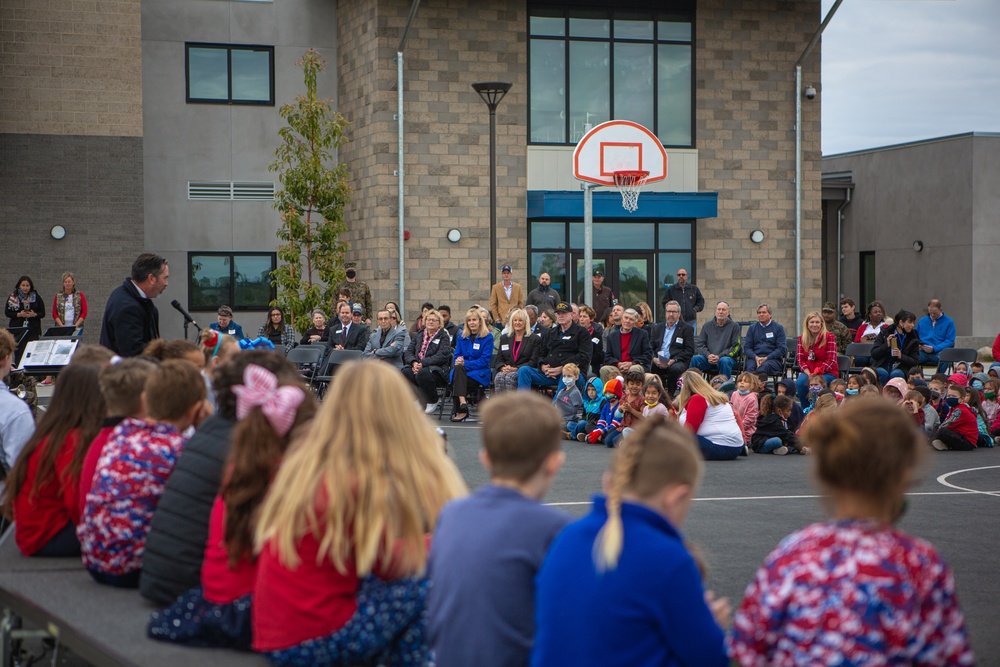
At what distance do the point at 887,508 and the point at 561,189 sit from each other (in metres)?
22.4

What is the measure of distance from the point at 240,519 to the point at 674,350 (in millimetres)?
14949

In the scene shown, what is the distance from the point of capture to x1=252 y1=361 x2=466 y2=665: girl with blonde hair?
3578 millimetres

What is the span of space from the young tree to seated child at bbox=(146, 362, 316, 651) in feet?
60.1

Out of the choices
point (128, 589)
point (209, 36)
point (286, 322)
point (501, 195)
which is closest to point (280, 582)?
point (128, 589)

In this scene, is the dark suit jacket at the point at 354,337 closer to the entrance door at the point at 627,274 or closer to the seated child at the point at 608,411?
the seated child at the point at 608,411

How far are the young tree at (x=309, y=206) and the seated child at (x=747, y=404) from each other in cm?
976

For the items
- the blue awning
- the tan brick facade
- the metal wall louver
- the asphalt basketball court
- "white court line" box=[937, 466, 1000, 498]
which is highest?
the tan brick facade

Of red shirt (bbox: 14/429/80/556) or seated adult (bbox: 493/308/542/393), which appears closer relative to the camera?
red shirt (bbox: 14/429/80/556)

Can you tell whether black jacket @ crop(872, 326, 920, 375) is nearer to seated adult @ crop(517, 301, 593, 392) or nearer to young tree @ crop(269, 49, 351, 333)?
seated adult @ crop(517, 301, 593, 392)

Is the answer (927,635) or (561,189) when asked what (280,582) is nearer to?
(927,635)

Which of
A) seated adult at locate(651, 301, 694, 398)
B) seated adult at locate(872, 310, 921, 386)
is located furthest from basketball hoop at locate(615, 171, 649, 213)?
seated adult at locate(872, 310, 921, 386)

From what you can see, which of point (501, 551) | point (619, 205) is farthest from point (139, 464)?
point (619, 205)

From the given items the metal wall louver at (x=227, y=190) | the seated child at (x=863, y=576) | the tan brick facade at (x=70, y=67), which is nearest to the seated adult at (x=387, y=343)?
the metal wall louver at (x=227, y=190)

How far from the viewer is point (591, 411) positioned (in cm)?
1579
